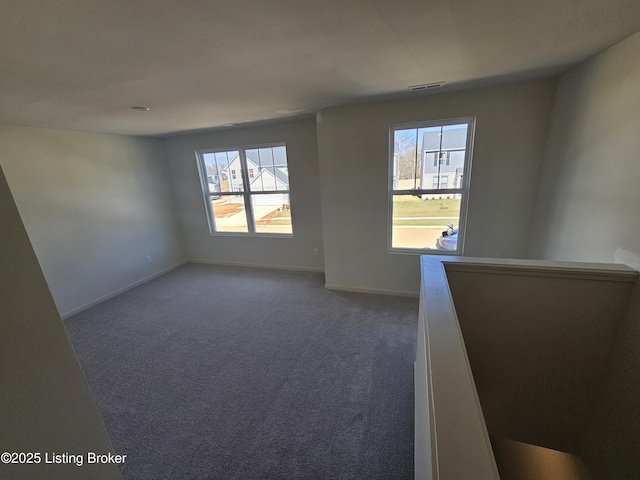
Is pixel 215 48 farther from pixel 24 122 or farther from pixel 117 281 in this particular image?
pixel 117 281

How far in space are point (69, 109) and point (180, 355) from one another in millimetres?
2627

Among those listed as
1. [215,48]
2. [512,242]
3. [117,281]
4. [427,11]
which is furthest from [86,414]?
[117,281]

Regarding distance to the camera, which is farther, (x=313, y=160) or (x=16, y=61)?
(x=313, y=160)

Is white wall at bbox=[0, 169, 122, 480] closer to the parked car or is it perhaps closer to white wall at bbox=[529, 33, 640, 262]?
white wall at bbox=[529, 33, 640, 262]

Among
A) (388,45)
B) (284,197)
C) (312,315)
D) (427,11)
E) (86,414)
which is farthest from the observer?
(284,197)

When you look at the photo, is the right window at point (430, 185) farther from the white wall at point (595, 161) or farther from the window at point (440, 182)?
the white wall at point (595, 161)

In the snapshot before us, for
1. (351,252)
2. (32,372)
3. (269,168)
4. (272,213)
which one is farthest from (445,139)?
(32,372)

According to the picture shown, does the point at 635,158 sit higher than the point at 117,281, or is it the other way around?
the point at 635,158

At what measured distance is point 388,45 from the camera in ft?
4.96

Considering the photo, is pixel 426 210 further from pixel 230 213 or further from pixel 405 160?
pixel 230 213

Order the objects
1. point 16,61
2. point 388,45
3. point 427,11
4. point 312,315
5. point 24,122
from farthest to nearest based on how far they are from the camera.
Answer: point 312,315 → point 24,122 → point 388,45 → point 16,61 → point 427,11

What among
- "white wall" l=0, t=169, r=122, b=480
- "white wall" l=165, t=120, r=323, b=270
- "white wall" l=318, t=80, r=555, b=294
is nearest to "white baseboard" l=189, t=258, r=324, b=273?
"white wall" l=165, t=120, r=323, b=270

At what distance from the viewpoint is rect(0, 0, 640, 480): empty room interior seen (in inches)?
39.2

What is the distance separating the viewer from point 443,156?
295cm
